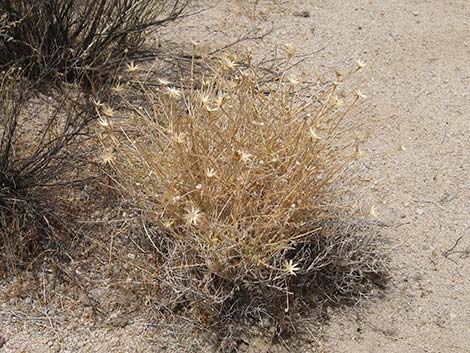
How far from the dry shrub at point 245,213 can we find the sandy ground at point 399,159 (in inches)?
6.4

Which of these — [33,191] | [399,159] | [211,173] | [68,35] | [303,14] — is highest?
[211,173]

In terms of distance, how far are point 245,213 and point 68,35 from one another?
161 centimetres

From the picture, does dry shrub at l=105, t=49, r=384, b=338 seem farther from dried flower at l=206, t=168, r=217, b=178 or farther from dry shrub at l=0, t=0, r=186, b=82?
dry shrub at l=0, t=0, r=186, b=82

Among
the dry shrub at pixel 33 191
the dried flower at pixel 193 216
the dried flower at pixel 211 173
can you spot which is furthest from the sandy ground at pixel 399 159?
the dried flower at pixel 211 173

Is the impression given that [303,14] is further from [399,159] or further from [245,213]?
[245,213]

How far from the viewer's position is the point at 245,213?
9.34 ft

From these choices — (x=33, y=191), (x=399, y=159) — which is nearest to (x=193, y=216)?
(x=33, y=191)

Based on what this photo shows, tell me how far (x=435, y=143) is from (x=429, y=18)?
1.38m

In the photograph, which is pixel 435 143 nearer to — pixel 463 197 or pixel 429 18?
pixel 463 197

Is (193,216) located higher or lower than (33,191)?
higher

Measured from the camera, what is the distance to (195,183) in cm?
Answer: 285

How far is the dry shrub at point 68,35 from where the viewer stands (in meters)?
3.64

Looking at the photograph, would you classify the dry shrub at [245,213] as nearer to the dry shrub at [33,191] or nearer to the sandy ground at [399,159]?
the sandy ground at [399,159]

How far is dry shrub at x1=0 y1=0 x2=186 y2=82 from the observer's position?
364cm
